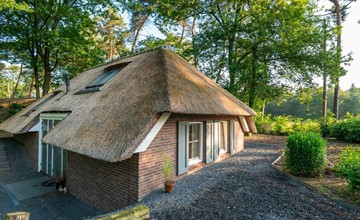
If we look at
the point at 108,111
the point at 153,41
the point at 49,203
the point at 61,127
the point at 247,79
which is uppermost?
the point at 153,41

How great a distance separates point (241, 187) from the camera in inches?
209

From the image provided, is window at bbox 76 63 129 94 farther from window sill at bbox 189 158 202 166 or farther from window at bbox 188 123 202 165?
window sill at bbox 189 158 202 166

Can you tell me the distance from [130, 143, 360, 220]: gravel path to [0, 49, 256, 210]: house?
76 centimetres

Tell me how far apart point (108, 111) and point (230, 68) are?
37.4ft

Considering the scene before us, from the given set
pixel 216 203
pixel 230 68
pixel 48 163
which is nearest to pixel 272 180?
pixel 216 203

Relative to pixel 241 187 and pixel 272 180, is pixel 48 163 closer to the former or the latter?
pixel 241 187

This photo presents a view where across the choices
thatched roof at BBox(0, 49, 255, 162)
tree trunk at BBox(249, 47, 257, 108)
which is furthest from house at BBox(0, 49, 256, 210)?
tree trunk at BBox(249, 47, 257, 108)

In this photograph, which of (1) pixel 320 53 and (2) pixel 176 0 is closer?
(1) pixel 320 53

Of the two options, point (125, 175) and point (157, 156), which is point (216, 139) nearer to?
point (157, 156)

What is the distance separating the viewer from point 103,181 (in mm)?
5664

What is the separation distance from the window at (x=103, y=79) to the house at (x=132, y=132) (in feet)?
0.30

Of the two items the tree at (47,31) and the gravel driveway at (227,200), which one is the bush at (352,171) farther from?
the tree at (47,31)

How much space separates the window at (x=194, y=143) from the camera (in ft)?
22.9

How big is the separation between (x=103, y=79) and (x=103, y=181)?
477cm
